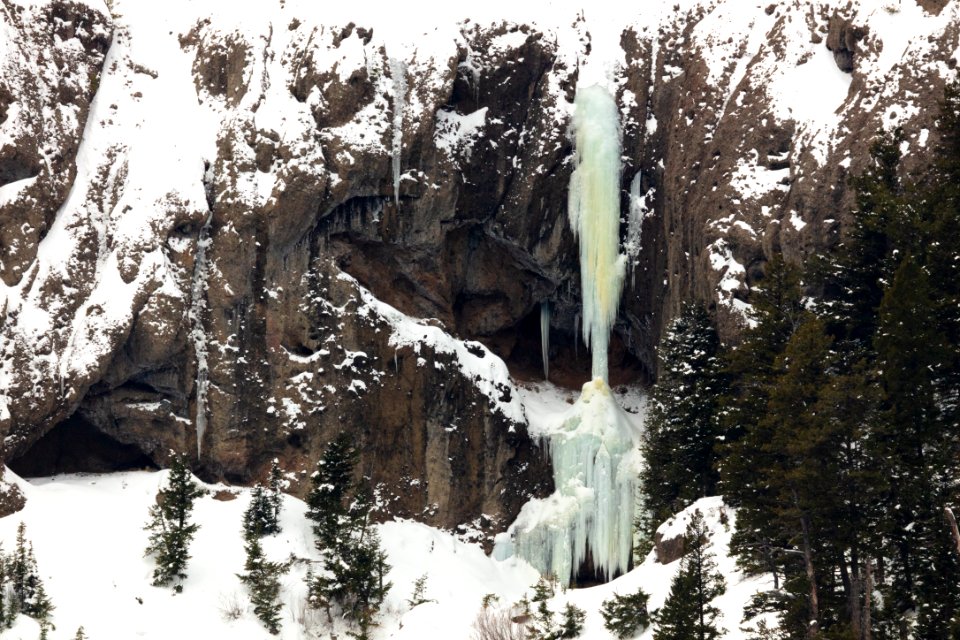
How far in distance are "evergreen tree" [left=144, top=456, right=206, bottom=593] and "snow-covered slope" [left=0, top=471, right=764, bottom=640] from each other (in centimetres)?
44

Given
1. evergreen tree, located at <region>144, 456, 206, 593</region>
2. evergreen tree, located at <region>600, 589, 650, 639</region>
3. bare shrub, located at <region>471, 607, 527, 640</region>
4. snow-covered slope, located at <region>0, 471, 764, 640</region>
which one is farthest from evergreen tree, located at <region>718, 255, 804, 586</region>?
evergreen tree, located at <region>144, 456, 206, 593</region>

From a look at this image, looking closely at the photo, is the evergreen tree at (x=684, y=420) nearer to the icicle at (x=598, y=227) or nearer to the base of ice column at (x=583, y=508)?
the base of ice column at (x=583, y=508)

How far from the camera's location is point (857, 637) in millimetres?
30750

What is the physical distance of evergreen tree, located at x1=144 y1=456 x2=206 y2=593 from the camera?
44594mm

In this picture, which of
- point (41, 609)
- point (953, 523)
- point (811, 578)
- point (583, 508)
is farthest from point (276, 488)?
point (953, 523)

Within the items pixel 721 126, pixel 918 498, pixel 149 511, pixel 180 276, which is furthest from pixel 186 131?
pixel 918 498

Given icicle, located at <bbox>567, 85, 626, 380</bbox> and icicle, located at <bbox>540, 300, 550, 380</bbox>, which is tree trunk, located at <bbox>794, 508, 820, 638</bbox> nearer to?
icicle, located at <bbox>567, 85, 626, 380</bbox>

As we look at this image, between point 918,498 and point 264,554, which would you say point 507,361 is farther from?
point 918,498

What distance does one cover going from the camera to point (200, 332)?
50938mm

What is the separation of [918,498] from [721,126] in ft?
77.0

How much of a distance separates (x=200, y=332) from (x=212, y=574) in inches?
367

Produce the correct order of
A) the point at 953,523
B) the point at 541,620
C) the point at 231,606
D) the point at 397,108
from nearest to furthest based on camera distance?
the point at 953,523 → the point at 541,620 → the point at 231,606 → the point at 397,108

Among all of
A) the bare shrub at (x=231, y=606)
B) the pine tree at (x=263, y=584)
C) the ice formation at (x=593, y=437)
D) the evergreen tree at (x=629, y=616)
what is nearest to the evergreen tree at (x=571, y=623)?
the evergreen tree at (x=629, y=616)

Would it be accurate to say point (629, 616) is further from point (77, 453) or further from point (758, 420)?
point (77, 453)
